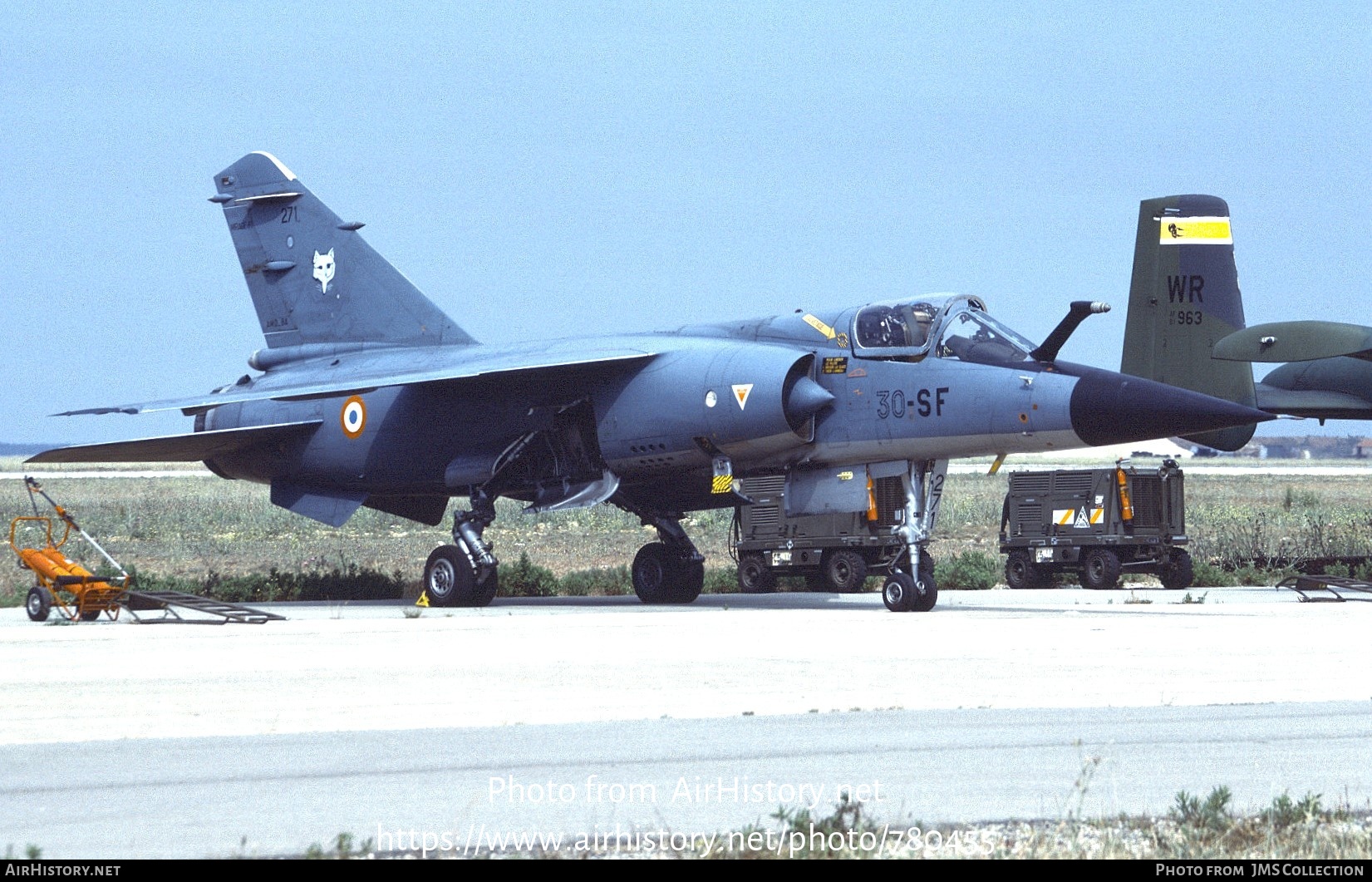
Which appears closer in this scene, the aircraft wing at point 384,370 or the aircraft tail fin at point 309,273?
the aircraft wing at point 384,370

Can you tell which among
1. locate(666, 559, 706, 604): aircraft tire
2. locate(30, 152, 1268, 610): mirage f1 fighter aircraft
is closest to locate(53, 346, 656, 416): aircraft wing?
locate(30, 152, 1268, 610): mirage f1 fighter aircraft

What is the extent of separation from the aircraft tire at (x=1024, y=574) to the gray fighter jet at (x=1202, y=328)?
2.95 meters

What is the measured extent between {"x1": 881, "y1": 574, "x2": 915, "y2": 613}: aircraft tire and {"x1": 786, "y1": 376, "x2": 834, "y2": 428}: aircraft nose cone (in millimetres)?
1904

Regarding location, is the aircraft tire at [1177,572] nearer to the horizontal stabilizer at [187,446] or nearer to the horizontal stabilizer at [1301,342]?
the horizontal stabilizer at [1301,342]

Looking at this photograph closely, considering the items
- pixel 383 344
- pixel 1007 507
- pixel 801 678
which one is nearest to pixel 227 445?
pixel 383 344

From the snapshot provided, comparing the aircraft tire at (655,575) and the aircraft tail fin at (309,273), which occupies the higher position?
the aircraft tail fin at (309,273)

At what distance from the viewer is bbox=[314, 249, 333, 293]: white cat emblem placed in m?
22.1

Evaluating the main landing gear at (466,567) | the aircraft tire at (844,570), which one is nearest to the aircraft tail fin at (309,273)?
the main landing gear at (466,567)

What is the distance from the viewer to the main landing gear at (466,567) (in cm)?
1888

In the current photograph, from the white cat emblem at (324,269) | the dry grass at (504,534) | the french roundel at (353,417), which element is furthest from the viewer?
the dry grass at (504,534)

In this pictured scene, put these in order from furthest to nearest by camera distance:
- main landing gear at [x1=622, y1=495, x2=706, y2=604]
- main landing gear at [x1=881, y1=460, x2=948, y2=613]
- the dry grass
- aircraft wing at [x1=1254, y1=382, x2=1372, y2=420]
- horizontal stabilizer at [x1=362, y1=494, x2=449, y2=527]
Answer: the dry grass, aircraft wing at [x1=1254, y1=382, x2=1372, y2=420], horizontal stabilizer at [x1=362, y1=494, x2=449, y2=527], main landing gear at [x1=622, y1=495, x2=706, y2=604], main landing gear at [x1=881, y1=460, x2=948, y2=613]

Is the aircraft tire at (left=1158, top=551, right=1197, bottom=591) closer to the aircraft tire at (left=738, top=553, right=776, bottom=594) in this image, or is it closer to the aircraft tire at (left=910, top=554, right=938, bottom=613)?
the aircraft tire at (left=738, top=553, right=776, bottom=594)

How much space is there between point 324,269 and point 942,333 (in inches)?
363

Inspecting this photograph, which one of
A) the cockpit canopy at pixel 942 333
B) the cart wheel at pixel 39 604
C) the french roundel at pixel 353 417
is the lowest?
the cart wheel at pixel 39 604
